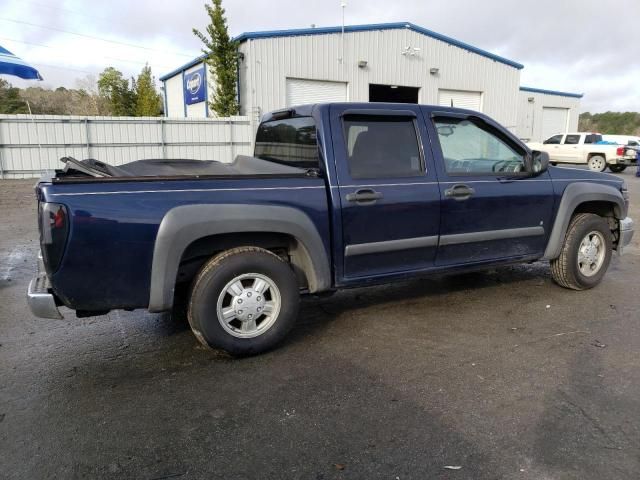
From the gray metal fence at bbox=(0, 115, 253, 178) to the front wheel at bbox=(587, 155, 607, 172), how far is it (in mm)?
15855

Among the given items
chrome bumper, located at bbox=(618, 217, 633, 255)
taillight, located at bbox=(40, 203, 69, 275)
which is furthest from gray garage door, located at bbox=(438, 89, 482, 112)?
taillight, located at bbox=(40, 203, 69, 275)

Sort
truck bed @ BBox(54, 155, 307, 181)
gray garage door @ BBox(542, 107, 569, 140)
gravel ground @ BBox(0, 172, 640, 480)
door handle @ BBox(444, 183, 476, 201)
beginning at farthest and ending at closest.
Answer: gray garage door @ BBox(542, 107, 569, 140), door handle @ BBox(444, 183, 476, 201), truck bed @ BBox(54, 155, 307, 181), gravel ground @ BBox(0, 172, 640, 480)

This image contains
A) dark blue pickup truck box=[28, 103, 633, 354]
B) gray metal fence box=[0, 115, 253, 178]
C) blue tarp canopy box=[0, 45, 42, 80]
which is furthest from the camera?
gray metal fence box=[0, 115, 253, 178]

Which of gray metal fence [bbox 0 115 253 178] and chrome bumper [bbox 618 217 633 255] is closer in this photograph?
chrome bumper [bbox 618 217 633 255]

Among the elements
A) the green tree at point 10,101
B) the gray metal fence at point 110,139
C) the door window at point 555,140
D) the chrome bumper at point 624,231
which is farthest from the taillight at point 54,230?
the green tree at point 10,101

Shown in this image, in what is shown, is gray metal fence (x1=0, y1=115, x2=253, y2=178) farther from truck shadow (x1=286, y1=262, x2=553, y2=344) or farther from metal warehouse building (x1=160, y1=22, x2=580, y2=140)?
truck shadow (x1=286, y1=262, x2=553, y2=344)

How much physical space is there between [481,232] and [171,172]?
8.80 ft

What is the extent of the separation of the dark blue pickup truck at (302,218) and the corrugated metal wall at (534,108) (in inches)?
1052

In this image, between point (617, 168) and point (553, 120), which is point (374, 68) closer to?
point (617, 168)

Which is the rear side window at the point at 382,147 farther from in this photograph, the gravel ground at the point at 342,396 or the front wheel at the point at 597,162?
the front wheel at the point at 597,162

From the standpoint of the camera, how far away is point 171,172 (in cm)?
408

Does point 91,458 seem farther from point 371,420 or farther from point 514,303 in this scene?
point 514,303

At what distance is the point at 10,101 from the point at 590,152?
1692 inches

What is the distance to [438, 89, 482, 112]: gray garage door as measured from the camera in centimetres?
2427
